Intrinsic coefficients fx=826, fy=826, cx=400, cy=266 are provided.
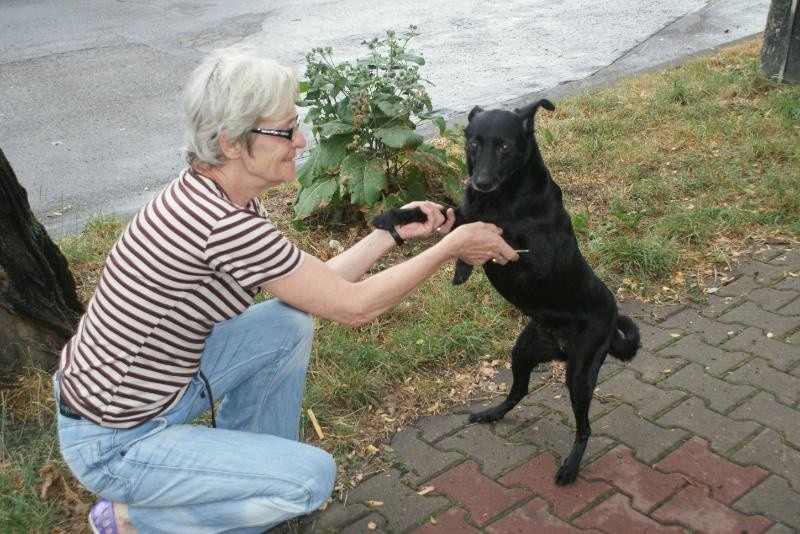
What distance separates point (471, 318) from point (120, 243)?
6.46 feet

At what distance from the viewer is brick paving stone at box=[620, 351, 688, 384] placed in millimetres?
3422

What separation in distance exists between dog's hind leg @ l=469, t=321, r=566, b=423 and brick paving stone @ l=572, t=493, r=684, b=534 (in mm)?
533

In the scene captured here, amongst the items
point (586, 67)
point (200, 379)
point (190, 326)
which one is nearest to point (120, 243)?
point (190, 326)

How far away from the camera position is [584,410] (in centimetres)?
282

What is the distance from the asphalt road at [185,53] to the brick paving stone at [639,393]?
341 cm

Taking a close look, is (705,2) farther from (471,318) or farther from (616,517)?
(616,517)

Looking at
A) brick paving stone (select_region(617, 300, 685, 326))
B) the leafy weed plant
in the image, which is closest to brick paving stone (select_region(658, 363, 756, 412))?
brick paving stone (select_region(617, 300, 685, 326))

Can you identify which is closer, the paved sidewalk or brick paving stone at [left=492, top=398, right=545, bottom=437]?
the paved sidewalk

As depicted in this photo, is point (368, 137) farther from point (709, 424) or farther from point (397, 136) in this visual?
point (709, 424)

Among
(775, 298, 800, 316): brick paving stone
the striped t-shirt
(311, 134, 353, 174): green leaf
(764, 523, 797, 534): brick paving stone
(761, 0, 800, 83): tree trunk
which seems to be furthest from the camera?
(761, 0, 800, 83): tree trunk

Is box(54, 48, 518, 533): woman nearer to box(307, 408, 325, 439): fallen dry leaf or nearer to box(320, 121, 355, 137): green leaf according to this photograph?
box(307, 408, 325, 439): fallen dry leaf

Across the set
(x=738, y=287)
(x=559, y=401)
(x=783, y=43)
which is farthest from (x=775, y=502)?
(x=783, y=43)

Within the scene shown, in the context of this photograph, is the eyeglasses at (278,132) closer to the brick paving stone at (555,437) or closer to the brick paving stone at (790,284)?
the brick paving stone at (555,437)

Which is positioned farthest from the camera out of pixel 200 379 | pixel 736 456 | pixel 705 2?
pixel 705 2
